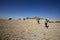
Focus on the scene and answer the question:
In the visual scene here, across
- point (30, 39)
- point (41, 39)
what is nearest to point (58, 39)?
point (41, 39)

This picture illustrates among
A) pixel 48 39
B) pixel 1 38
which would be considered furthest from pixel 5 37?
pixel 48 39

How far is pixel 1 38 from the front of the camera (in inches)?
549

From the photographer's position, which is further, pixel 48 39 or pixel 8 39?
pixel 48 39

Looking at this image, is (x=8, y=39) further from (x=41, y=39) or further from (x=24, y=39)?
(x=41, y=39)

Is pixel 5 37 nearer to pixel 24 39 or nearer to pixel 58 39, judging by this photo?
pixel 24 39

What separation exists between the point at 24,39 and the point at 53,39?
13.1 feet

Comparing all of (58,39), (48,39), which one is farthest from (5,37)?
(58,39)

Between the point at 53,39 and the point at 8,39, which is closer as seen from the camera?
the point at 8,39

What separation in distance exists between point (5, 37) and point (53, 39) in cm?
644

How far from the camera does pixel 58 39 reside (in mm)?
14883

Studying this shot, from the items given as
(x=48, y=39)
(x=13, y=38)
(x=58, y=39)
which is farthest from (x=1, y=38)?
(x=58, y=39)

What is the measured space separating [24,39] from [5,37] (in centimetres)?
253

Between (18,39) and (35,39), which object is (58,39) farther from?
(18,39)

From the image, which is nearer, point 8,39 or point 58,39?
point 8,39
